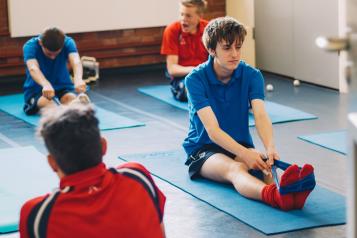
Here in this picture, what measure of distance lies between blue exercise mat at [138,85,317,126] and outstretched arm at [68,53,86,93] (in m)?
0.83

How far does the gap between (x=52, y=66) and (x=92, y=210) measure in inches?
157

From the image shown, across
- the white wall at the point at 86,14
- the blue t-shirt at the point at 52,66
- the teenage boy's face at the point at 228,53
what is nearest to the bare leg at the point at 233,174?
the teenage boy's face at the point at 228,53

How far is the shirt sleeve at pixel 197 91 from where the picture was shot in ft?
13.1

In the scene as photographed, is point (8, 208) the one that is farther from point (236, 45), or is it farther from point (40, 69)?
point (40, 69)

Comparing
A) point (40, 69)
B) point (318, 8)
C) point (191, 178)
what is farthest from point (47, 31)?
point (318, 8)

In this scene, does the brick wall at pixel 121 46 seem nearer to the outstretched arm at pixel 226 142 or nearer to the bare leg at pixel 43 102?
the bare leg at pixel 43 102

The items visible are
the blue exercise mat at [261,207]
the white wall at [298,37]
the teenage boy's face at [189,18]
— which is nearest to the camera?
the blue exercise mat at [261,207]

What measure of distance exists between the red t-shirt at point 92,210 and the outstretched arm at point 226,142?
157cm

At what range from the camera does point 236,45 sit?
13.1 ft

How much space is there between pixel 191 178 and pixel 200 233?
2.48 feet

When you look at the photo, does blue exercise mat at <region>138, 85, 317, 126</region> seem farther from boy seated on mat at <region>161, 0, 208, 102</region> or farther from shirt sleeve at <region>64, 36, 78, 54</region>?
shirt sleeve at <region>64, 36, 78, 54</region>

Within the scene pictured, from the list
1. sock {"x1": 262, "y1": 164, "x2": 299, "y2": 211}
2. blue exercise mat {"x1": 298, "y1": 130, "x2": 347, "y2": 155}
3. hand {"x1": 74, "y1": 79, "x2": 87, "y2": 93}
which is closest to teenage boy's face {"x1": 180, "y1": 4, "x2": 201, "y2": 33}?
hand {"x1": 74, "y1": 79, "x2": 87, "y2": 93}

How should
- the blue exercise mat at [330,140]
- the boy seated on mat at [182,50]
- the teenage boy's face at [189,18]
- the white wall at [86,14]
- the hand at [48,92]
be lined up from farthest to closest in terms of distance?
the white wall at [86,14] < the boy seated on mat at [182,50] < the teenage boy's face at [189,18] < the hand at [48,92] < the blue exercise mat at [330,140]

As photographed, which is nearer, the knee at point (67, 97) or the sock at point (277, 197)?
the sock at point (277, 197)
